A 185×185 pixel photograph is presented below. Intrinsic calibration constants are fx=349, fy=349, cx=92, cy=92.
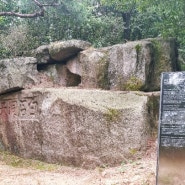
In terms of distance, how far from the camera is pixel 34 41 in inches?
520

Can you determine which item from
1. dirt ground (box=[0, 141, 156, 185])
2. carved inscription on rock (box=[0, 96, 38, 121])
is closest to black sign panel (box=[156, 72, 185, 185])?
dirt ground (box=[0, 141, 156, 185])

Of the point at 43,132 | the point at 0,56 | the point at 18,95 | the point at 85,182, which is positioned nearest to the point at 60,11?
the point at 0,56

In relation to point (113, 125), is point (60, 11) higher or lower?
higher

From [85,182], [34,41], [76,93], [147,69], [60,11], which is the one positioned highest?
[60,11]

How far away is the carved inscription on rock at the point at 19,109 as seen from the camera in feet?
32.7

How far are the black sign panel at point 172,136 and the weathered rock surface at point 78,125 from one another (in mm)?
2598

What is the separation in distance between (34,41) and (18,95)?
344cm

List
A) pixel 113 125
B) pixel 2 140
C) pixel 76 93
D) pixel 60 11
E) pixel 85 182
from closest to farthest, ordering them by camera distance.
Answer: pixel 85 182, pixel 113 125, pixel 76 93, pixel 2 140, pixel 60 11

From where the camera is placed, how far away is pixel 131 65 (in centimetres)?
992

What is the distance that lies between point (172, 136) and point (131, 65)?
4.71 meters

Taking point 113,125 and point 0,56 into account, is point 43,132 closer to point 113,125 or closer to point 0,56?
point 113,125

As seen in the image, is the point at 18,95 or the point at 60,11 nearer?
the point at 18,95

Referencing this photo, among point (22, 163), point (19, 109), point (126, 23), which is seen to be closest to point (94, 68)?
point (19, 109)

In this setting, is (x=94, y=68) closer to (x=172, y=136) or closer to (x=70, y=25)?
(x=70, y=25)
